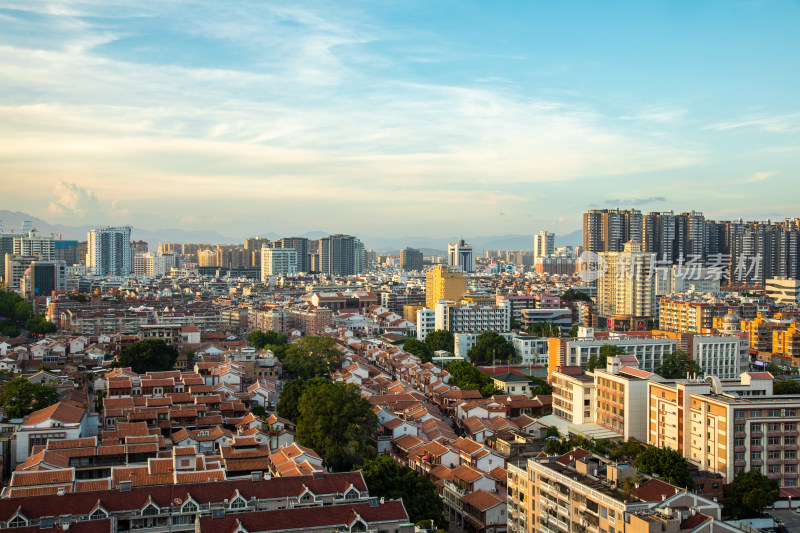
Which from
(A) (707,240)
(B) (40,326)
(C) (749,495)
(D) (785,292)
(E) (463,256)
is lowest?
(C) (749,495)

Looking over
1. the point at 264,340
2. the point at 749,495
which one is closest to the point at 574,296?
the point at 264,340

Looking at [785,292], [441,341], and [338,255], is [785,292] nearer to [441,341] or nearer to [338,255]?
[441,341]

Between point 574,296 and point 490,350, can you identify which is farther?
point 574,296

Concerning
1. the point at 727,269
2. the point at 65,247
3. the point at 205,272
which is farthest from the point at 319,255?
the point at 727,269

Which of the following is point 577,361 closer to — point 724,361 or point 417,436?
point 724,361

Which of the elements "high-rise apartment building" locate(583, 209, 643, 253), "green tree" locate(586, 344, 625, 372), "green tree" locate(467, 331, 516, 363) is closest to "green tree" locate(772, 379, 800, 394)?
"green tree" locate(586, 344, 625, 372)

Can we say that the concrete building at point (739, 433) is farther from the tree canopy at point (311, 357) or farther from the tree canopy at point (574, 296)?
Answer: the tree canopy at point (574, 296)

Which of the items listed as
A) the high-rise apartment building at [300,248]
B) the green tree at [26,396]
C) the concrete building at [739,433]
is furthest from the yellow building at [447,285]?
the high-rise apartment building at [300,248]
